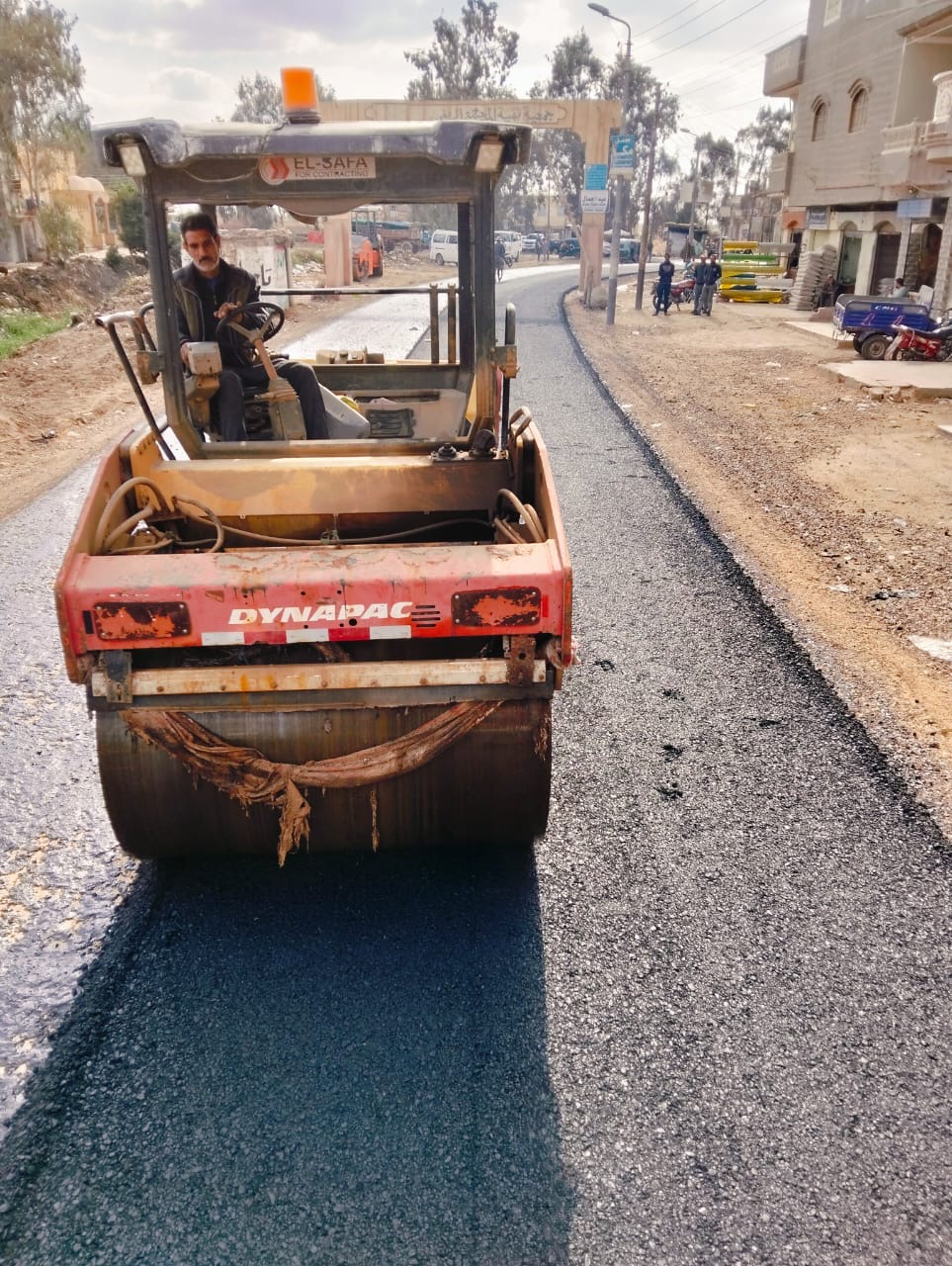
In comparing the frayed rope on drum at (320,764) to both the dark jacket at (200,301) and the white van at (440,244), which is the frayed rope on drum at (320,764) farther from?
the white van at (440,244)

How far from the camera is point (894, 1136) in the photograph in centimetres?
252

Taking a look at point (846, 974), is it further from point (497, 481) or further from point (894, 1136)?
point (497, 481)

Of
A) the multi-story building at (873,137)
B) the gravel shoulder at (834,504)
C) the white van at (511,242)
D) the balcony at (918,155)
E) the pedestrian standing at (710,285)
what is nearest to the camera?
the gravel shoulder at (834,504)

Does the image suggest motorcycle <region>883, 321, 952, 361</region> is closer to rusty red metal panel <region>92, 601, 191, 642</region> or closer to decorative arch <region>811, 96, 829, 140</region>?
decorative arch <region>811, 96, 829, 140</region>

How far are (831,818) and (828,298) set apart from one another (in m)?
27.7

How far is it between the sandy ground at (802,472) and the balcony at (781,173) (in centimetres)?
1598

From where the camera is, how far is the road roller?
296cm

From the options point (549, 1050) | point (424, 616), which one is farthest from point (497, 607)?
point (549, 1050)

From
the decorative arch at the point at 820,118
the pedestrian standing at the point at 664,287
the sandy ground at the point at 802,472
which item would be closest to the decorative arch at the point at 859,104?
the decorative arch at the point at 820,118

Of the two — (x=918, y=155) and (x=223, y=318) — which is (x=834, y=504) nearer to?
(x=223, y=318)

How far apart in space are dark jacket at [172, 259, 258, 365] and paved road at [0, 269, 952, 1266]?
2247 mm

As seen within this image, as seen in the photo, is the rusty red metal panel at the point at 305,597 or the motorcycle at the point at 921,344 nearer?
the rusty red metal panel at the point at 305,597

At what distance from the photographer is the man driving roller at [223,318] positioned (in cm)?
414

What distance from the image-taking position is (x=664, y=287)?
87.6 ft
